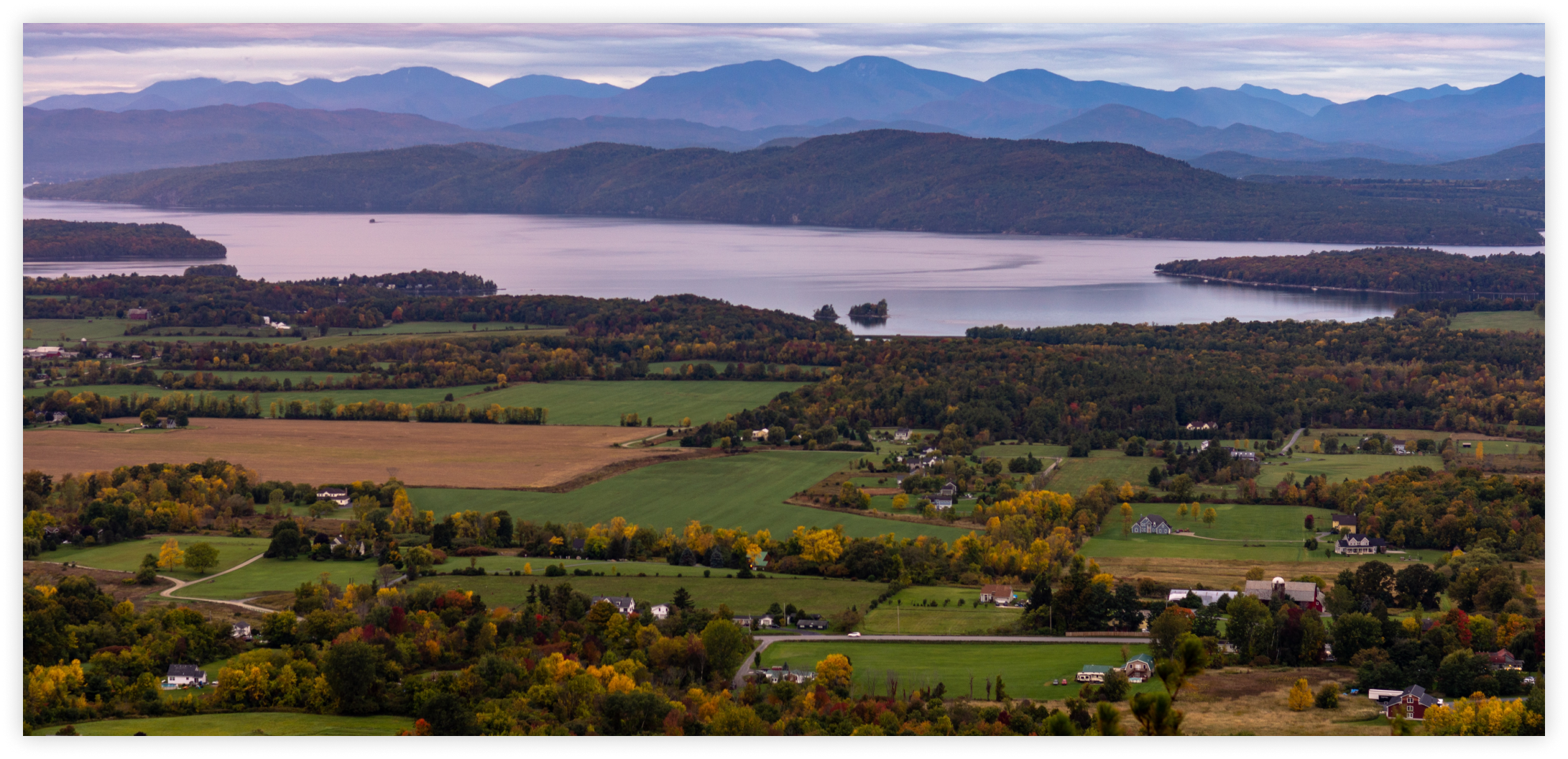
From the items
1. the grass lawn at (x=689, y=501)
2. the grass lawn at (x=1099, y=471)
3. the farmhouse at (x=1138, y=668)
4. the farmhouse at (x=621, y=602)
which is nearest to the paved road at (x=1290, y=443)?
the grass lawn at (x=1099, y=471)

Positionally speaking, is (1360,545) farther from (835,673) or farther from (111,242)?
(111,242)

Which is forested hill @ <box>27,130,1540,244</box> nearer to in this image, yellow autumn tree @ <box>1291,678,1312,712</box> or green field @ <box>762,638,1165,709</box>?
green field @ <box>762,638,1165,709</box>

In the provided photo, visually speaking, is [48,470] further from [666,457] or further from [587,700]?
[587,700]

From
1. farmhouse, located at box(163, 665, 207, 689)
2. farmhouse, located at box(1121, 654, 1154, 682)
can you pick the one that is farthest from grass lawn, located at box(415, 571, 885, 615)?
farmhouse, located at box(1121, 654, 1154, 682)

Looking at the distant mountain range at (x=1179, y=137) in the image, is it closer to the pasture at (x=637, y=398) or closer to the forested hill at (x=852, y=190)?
the forested hill at (x=852, y=190)

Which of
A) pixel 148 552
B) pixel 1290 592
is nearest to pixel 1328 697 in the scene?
pixel 1290 592

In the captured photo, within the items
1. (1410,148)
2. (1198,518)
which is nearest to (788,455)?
(1198,518)
